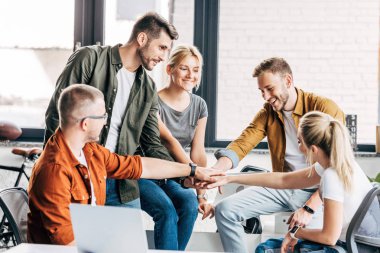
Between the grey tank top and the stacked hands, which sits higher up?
the grey tank top

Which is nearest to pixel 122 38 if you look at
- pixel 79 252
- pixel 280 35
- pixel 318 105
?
pixel 280 35

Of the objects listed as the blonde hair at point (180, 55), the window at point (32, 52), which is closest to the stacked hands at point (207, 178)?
the blonde hair at point (180, 55)

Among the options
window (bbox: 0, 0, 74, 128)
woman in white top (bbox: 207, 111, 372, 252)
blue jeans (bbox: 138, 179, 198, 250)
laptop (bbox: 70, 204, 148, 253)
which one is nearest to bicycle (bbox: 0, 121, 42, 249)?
window (bbox: 0, 0, 74, 128)

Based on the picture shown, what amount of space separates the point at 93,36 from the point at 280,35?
4.52ft

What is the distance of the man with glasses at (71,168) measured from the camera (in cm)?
227

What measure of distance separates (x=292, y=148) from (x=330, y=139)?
762 millimetres

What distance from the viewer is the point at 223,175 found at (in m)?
3.29

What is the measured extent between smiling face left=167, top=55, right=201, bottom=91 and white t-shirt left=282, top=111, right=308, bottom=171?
562mm

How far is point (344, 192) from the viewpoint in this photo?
8.67 ft

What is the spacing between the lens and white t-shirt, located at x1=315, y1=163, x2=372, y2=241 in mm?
2621

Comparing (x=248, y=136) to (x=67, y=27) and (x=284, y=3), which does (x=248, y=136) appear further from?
(x=67, y=27)

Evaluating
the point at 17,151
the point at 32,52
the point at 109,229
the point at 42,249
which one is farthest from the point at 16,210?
the point at 32,52

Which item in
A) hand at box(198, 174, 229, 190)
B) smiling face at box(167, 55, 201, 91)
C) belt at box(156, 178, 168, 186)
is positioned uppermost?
smiling face at box(167, 55, 201, 91)

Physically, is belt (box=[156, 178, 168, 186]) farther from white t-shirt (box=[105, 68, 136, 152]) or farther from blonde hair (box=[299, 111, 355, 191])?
blonde hair (box=[299, 111, 355, 191])
